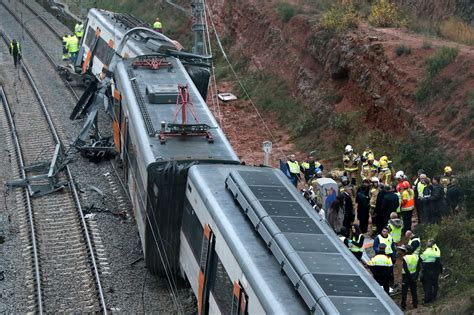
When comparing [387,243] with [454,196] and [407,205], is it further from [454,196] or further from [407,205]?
[454,196]

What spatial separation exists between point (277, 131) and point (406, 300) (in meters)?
12.8

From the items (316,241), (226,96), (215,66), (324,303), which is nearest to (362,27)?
(226,96)

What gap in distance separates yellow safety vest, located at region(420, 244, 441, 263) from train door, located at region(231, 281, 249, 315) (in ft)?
13.1

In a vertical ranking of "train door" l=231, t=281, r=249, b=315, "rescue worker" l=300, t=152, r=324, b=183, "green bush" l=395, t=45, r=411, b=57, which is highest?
"green bush" l=395, t=45, r=411, b=57

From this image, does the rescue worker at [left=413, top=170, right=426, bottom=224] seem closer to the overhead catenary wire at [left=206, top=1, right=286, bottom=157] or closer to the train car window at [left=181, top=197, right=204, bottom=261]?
the train car window at [left=181, top=197, right=204, bottom=261]

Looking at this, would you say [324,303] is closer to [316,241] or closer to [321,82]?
[316,241]

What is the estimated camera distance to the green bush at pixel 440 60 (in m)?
22.4

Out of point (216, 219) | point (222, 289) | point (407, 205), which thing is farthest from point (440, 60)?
point (222, 289)

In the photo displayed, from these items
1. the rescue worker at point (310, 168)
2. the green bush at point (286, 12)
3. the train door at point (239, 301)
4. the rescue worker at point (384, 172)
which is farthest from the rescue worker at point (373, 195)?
the green bush at point (286, 12)

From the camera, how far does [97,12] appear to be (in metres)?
31.3

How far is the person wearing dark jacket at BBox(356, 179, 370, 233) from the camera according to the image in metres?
17.4

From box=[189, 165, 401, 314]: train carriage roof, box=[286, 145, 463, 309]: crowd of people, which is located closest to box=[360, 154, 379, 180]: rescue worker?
box=[286, 145, 463, 309]: crowd of people

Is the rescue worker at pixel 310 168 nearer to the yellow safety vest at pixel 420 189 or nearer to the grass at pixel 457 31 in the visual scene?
the yellow safety vest at pixel 420 189

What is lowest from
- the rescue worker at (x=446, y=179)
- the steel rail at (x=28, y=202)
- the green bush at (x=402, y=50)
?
the steel rail at (x=28, y=202)
